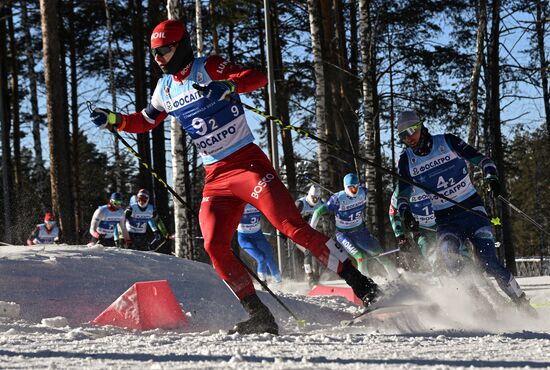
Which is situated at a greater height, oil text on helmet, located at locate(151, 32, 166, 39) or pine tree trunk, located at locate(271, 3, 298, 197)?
pine tree trunk, located at locate(271, 3, 298, 197)

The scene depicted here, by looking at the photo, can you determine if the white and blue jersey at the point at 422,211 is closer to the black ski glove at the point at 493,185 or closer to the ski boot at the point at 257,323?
the black ski glove at the point at 493,185

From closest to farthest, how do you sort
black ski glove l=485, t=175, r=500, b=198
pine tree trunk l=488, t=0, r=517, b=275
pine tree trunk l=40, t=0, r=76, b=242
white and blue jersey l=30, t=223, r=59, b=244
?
black ski glove l=485, t=175, r=500, b=198
pine tree trunk l=40, t=0, r=76, b=242
white and blue jersey l=30, t=223, r=59, b=244
pine tree trunk l=488, t=0, r=517, b=275

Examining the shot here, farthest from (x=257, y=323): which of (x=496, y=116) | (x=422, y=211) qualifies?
(x=496, y=116)

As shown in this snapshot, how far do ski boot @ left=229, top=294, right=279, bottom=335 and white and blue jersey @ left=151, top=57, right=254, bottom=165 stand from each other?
3.62 ft

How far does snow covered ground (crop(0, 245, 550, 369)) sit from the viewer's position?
396 cm

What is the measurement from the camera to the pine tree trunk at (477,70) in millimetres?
20422

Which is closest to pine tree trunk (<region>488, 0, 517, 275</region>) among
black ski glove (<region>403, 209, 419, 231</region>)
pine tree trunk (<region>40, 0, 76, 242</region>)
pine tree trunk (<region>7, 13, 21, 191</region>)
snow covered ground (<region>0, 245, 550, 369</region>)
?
pine tree trunk (<region>40, 0, 76, 242</region>)

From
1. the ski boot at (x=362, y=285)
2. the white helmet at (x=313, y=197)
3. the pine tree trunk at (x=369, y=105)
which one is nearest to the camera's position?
the ski boot at (x=362, y=285)

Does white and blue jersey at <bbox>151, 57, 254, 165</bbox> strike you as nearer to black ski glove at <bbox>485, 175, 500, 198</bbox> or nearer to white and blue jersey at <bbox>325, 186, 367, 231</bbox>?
black ski glove at <bbox>485, 175, 500, 198</bbox>

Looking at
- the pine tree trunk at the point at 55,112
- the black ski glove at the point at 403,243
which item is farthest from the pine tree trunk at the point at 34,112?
the black ski glove at the point at 403,243

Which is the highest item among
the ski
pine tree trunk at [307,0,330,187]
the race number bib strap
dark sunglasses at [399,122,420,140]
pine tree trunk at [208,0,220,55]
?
pine tree trunk at [208,0,220,55]

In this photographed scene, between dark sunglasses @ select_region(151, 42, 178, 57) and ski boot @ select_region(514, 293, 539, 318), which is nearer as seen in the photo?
dark sunglasses @ select_region(151, 42, 178, 57)

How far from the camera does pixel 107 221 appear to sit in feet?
60.5

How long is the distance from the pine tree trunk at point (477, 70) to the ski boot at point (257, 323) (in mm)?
15777
